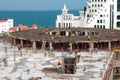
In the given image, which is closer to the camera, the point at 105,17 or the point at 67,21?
the point at 105,17

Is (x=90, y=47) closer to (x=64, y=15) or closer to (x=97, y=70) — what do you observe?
(x=97, y=70)

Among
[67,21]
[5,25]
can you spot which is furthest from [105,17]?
[5,25]

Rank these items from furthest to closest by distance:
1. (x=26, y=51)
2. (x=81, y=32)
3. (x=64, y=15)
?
(x=64, y=15)
(x=81, y=32)
(x=26, y=51)

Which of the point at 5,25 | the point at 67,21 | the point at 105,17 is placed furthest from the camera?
the point at 5,25

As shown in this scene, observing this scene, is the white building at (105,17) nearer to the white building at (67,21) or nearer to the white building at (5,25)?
the white building at (67,21)

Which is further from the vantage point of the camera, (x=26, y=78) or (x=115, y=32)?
(x=115, y=32)

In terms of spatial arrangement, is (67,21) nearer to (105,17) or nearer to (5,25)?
(105,17)

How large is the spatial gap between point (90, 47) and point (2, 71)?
2832 cm

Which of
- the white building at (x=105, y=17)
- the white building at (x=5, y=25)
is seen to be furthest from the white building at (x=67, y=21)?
the white building at (x=5, y=25)

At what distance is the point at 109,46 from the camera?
98.2 meters

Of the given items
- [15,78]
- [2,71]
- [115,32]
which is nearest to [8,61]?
[2,71]

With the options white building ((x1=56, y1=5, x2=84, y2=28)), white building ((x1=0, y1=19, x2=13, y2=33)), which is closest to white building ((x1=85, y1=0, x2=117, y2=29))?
white building ((x1=56, y1=5, x2=84, y2=28))

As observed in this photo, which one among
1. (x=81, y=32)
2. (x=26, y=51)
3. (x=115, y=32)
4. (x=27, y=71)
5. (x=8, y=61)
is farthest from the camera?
(x=81, y=32)

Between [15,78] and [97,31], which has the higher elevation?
[97,31]
